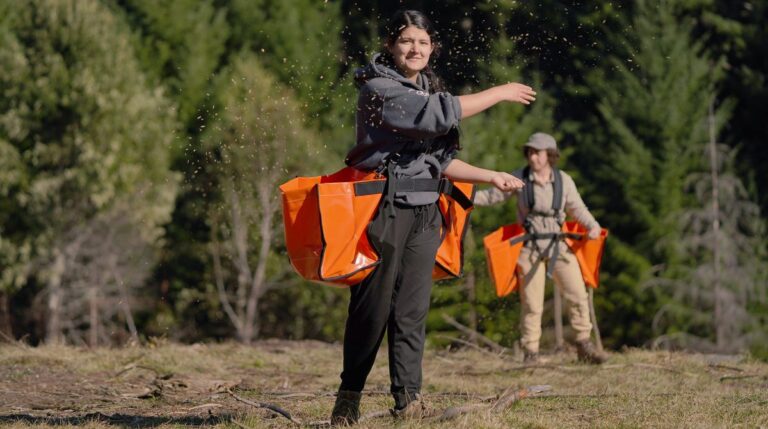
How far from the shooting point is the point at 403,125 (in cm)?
528

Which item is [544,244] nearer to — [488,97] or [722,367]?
[722,367]

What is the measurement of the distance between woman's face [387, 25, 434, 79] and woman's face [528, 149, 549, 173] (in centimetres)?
412

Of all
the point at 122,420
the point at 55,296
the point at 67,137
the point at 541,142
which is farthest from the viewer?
the point at 55,296

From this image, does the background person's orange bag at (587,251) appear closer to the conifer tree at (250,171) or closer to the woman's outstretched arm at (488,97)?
the woman's outstretched arm at (488,97)

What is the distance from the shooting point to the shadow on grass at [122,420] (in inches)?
238

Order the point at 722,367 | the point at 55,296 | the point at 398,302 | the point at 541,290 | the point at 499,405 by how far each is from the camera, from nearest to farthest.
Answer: the point at 398,302 < the point at 499,405 < the point at 722,367 < the point at 541,290 < the point at 55,296

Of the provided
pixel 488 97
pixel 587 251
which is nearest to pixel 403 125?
pixel 488 97

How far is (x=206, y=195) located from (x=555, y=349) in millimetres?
30218

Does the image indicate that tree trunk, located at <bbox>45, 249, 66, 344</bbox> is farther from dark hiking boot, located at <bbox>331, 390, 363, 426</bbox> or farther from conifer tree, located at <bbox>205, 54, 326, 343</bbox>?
dark hiking boot, located at <bbox>331, 390, 363, 426</bbox>

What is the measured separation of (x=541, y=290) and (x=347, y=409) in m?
4.39

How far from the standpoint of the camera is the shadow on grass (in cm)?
604

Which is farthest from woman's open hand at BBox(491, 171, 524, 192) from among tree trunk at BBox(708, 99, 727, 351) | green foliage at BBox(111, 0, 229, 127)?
green foliage at BBox(111, 0, 229, 127)

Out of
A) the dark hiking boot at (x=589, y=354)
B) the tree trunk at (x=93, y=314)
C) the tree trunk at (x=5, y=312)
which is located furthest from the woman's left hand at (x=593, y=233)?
the tree trunk at (x=5, y=312)

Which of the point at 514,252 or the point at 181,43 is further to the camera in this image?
the point at 181,43
